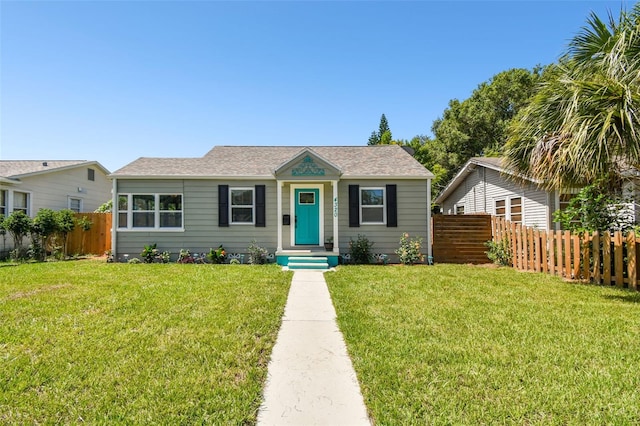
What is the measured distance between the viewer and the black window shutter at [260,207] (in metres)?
11.3

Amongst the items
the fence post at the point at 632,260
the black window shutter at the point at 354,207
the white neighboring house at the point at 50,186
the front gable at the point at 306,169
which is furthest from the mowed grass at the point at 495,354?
the white neighboring house at the point at 50,186

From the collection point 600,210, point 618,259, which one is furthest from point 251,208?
point 618,259

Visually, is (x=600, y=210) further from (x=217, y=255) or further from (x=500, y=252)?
(x=217, y=255)

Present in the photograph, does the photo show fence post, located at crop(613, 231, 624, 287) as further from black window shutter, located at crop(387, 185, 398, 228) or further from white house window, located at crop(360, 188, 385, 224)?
white house window, located at crop(360, 188, 385, 224)

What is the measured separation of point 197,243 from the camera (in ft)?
37.2

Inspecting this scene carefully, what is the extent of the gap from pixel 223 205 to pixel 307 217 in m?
3.12

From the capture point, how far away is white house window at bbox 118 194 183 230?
11.5 m

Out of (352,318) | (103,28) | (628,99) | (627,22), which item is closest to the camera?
(352,318)

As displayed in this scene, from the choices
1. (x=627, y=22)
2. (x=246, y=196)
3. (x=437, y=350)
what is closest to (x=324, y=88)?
(x=246, y=196)

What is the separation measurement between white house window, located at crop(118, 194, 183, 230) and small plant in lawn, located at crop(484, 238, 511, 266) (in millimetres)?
11438

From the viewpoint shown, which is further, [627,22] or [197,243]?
[197,243]

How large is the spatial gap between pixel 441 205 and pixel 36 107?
21226 mm

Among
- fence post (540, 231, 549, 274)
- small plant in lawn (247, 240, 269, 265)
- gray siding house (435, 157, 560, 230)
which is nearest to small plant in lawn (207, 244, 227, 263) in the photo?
small plant in lawn (247, 240, 269, 265)

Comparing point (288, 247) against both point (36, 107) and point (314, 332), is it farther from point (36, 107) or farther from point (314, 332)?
point (36, 107)
